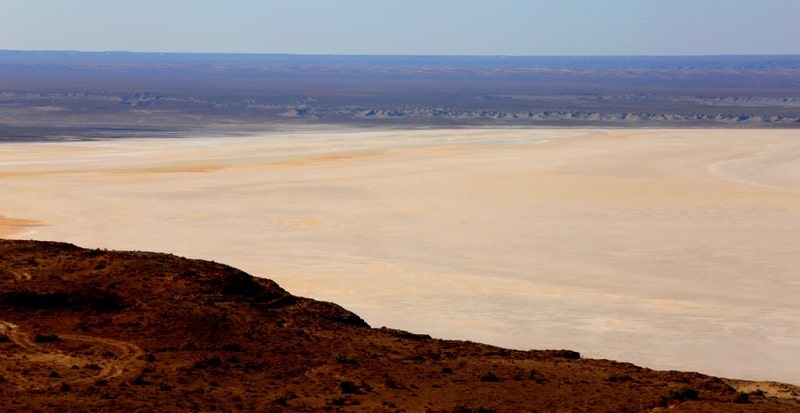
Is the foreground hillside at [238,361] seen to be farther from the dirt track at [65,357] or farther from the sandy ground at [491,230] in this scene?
the sandy ground at [491,230]

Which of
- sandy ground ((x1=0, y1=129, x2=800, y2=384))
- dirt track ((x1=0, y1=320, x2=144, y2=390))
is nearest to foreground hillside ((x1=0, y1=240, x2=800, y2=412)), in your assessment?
dirt track ((x1=0, y1=320, x2=144, y2=390))

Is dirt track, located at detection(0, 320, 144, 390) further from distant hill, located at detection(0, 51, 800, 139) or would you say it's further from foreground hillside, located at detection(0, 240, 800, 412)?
distant hill, located at detection(0, 51, 800, 139)

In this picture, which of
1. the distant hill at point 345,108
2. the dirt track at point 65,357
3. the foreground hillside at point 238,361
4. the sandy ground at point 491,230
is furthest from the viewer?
the distant hill at point 345,108

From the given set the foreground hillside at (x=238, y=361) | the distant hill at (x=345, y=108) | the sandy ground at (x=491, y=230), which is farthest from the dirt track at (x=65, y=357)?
the distant hill at (x=345, y=108)

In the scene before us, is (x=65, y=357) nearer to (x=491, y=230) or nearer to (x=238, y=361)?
(x=238, y=361)

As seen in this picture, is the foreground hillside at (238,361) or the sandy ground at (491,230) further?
the sandy ground at (491,230)

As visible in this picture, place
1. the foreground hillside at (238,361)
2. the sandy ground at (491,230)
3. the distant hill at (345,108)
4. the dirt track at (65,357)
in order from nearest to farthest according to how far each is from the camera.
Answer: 1. the foreground hillside at (238,361)
2. the dirt track at (65,357)
3. the sandy ground at (491,230)
4. the distant hill at (345,108)

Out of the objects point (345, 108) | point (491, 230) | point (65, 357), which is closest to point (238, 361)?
point (65, 357)
